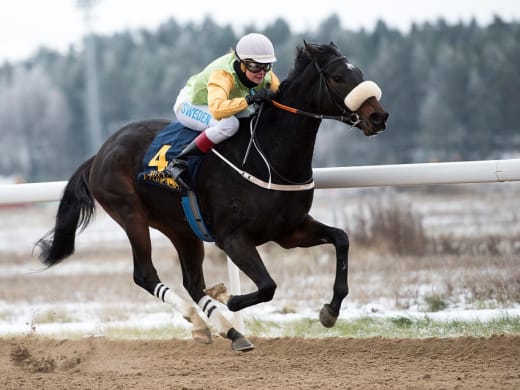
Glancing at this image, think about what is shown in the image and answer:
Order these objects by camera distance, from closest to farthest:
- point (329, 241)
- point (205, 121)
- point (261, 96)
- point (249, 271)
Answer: point (249, 271) → point (261, 96) → point (329, 241) → point (205, 121)

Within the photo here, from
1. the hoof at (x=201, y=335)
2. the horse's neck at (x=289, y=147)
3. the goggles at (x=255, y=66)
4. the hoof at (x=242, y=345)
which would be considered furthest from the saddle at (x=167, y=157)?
the hoof at (x=242, y=345)

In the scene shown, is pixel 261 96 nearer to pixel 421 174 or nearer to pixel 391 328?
pixel 421 174

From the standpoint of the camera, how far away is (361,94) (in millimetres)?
5074

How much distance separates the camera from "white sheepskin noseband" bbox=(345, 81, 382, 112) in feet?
16.6

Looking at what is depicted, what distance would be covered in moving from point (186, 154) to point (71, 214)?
4.64ft

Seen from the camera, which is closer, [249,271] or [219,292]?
[249,271]

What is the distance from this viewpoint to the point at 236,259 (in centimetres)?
545

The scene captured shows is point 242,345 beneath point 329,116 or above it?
beneath

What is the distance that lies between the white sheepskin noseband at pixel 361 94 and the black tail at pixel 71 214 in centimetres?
247

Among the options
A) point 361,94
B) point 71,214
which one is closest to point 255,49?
point 361,94

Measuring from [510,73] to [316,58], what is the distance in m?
44.2

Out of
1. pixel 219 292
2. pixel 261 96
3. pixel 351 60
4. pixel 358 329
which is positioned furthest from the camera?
pixel 351 60

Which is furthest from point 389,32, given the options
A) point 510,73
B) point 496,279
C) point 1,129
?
point 496,279

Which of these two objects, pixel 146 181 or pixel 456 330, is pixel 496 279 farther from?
pixel 146 181
